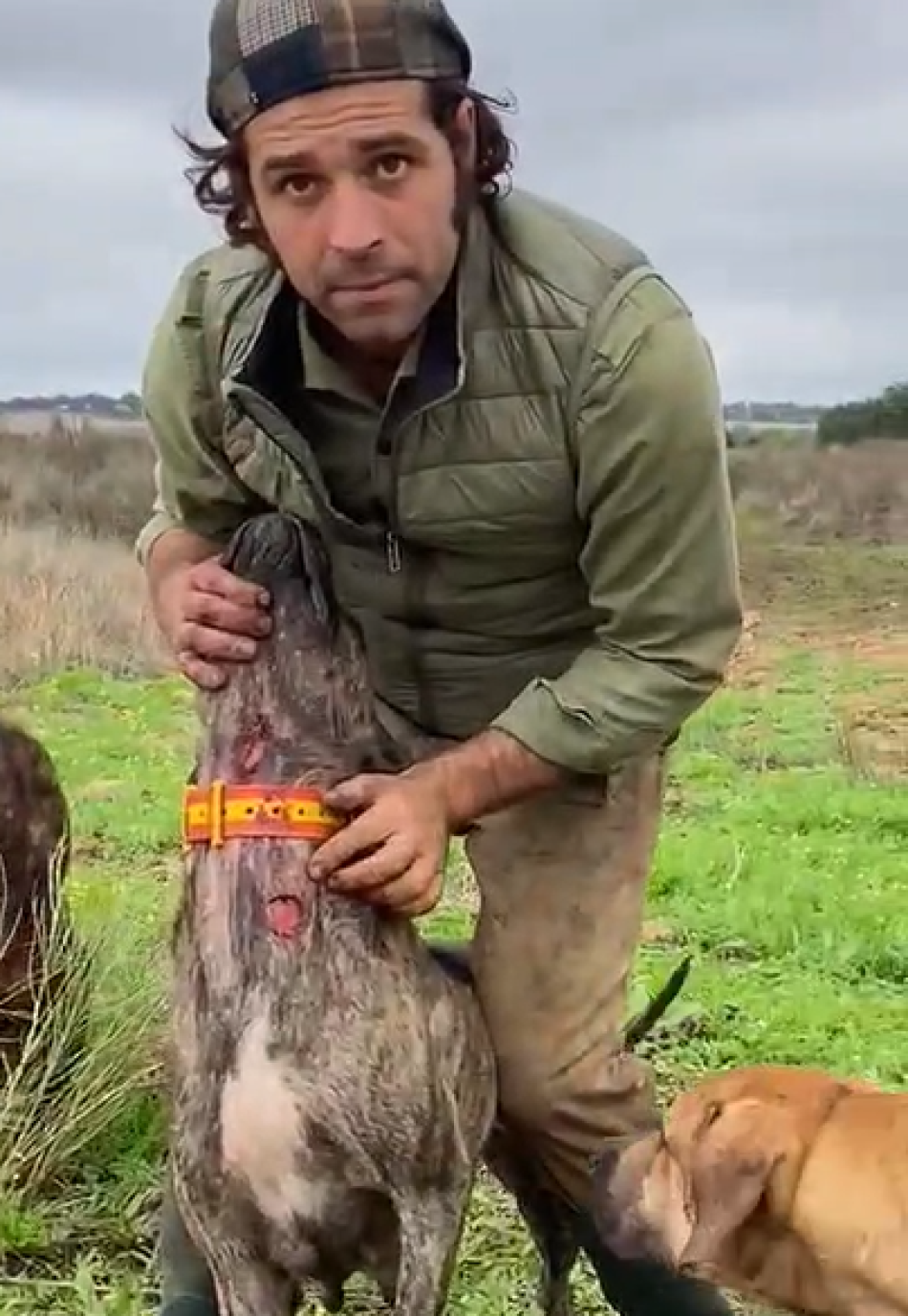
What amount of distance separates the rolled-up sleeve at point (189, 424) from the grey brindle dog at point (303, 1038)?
1.52 ft

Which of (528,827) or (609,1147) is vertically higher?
(528,827)

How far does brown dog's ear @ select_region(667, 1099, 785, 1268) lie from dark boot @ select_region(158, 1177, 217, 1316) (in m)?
0.84

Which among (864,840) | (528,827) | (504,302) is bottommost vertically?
(864,840)

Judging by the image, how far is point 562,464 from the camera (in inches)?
143

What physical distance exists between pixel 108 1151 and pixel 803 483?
38.2 m

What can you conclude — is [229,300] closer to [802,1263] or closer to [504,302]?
[504,302]

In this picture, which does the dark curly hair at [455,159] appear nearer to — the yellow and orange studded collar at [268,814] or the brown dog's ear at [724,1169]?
the yellow and orange studded collar at [268,814]

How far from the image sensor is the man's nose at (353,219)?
11.1 feet

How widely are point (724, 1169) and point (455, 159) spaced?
1.68 meters

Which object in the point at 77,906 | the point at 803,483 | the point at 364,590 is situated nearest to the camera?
the point at 364,590

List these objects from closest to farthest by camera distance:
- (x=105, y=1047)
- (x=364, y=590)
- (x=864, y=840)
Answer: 1. (x=364, y=590)
2. (x=105, y=1047)
3. (x=864, y=840)

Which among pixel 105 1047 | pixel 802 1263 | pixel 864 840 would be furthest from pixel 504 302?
pixel 864 840

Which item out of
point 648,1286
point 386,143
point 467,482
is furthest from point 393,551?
point 648,1286

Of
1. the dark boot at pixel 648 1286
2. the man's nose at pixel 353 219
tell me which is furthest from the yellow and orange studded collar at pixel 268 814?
the dark boot at pixel 648 1286
